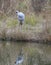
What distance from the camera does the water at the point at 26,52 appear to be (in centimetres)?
852

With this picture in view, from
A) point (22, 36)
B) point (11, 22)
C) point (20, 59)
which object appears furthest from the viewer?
point (11, 22)

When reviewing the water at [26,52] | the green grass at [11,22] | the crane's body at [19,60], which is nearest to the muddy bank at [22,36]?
the water at [26,52]

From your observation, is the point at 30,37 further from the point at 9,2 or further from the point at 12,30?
the point at 9,2

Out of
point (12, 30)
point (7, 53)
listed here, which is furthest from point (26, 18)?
point (7, 53)

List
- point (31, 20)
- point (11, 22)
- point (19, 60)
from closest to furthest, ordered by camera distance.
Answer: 1. point (19, 60)
2. point (11, 22)
3. point (31, 20)

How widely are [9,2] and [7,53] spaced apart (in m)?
6.19

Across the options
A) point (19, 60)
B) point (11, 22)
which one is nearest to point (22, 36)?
point (11, 22)

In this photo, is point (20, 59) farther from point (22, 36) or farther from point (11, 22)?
point (11, 22)

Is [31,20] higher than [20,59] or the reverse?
higher

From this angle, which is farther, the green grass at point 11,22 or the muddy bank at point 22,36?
the green grass at point 11,22

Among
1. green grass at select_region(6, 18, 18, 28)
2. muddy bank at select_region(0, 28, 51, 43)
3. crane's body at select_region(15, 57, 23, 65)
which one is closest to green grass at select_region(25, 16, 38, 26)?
green grass at select_region(6, 18, 18, 28)

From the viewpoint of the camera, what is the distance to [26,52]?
394 inches

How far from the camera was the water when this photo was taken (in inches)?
335

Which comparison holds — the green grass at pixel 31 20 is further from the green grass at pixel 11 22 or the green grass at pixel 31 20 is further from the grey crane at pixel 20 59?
the grey crane at pixel 20 59
